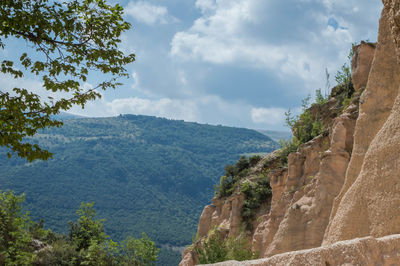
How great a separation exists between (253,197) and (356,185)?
17402 millimetres

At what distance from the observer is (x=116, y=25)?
9.10 m

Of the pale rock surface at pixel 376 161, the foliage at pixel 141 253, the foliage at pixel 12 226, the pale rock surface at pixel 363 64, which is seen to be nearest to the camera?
the pale rock surface at pixel 376 161

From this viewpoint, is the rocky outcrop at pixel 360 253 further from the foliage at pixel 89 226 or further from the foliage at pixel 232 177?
the foliage at pixel 232 177

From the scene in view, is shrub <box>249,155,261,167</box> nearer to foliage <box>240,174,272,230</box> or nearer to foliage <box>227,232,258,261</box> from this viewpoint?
foliage <box>240,174,272,230</box>

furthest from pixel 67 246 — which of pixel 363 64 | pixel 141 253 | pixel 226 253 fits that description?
pixel 363 64

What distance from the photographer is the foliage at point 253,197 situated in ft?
82.1

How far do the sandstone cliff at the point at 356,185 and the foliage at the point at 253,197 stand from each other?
4.28 m

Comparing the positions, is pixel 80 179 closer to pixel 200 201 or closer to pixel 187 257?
pixel 200 201

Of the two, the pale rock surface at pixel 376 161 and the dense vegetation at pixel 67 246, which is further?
the dense vegetation at pixel 67 246

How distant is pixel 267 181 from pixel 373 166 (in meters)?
18.0

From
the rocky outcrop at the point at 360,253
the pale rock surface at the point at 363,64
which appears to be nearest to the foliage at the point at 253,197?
the pale rock surface at the point at 363,64

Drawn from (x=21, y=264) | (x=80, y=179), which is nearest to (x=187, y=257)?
(x=21, y=264)

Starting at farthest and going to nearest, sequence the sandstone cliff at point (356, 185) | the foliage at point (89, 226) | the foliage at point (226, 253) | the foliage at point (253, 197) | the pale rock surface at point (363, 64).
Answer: the foliage at point (89, 226)
the foliage at point (253, 197)
the foliage at point (226, 253)
the pale rock surface at point (363, 64)
the sandstone cliff at point (356, 185)

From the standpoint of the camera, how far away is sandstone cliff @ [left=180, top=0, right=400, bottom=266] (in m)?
5.96
